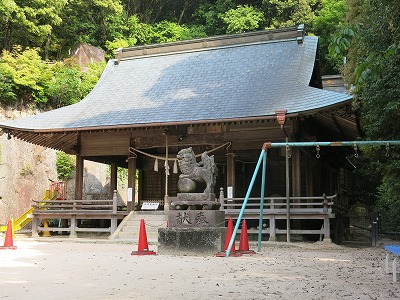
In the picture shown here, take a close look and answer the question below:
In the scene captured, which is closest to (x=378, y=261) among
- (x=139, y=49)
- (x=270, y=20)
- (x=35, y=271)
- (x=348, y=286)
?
(x=348, y=286)

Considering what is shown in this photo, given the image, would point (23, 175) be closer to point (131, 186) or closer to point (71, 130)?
point (71, 130)

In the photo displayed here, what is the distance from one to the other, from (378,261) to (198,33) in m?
27.9

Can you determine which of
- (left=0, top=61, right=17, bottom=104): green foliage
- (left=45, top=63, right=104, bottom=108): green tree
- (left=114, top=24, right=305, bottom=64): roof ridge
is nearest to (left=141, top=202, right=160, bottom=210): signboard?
(left=114, top=24, right=305, bottom=64): roof ridge

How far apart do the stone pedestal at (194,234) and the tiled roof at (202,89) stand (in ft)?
16.9

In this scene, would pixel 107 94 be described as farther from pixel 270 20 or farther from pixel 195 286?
pixel 270 20

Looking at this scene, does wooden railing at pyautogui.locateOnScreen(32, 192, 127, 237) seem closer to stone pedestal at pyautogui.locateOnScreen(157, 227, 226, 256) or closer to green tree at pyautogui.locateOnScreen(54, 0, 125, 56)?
stone pedestal at pyautogui.locateOnScreen(157, 227, 226, 256)

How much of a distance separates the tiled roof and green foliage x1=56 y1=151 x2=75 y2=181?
583 centimetres

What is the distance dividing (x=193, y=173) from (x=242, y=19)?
2492 cm

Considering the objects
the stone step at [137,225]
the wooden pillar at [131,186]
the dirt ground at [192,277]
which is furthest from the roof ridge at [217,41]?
the dirt ground at [192,277]

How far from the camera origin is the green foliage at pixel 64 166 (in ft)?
78.8

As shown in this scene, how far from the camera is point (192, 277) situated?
6484mm

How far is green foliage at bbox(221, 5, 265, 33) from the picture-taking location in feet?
108

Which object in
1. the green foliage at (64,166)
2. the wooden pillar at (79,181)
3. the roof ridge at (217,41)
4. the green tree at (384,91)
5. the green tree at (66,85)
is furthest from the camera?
the green tree at (66,85)

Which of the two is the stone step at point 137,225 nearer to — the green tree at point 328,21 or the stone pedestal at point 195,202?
the stone pedestal at point 195,202
